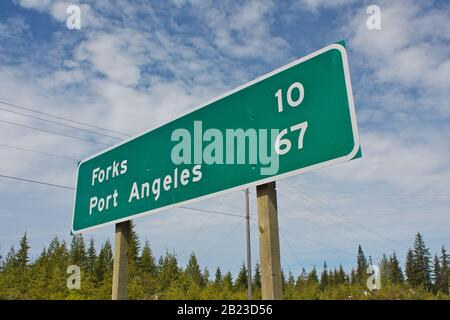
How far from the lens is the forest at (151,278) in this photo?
54.5 m

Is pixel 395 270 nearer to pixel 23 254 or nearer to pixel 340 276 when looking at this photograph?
pixel 340 276

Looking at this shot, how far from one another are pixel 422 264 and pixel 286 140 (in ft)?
334

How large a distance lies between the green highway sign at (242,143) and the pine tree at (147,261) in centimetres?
6841

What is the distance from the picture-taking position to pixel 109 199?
14.3ft

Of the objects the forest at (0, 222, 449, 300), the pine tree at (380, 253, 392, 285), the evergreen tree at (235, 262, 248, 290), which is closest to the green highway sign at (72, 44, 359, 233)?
the forest at (0, 222, 449, 300)

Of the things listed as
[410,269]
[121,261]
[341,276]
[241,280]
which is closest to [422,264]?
[410,269]

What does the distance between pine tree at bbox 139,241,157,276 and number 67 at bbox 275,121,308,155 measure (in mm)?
69995

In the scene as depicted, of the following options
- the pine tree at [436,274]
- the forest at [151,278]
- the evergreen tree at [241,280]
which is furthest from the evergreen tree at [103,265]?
the pine tree at [436,274]

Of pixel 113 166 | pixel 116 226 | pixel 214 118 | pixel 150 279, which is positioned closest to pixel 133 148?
pixel 113 166

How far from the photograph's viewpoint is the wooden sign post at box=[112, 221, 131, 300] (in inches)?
172

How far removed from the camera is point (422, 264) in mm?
92062

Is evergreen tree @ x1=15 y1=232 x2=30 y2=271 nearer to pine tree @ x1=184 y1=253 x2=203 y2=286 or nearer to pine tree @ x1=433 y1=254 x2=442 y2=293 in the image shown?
pine tree @ x1=184 y1=253 x2=203 y2=286
